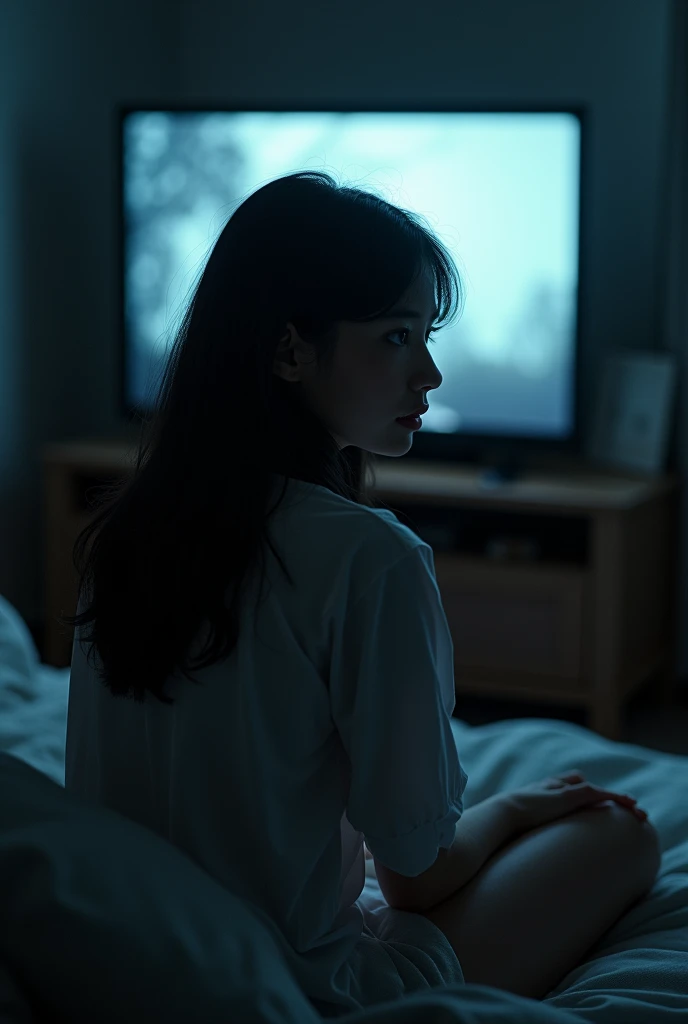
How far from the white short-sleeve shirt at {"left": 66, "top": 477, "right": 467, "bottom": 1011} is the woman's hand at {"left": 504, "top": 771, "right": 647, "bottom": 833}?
372 mm

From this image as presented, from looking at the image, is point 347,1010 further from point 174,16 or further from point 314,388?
point 174,16

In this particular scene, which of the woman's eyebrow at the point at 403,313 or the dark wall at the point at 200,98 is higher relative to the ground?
the dark wall at the point at 200,98

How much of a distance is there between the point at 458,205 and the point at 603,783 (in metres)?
1.97

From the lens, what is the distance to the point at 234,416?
1067 millimetres

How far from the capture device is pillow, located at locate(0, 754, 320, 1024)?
2.59 feet

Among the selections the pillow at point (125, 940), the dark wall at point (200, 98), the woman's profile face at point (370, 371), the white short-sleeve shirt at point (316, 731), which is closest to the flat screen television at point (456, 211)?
the dark wall at point (200, 98)

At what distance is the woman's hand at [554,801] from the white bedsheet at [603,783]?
12cm

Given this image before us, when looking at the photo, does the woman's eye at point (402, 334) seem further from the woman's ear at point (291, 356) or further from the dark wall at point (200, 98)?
the dark wall at point (200, 98)

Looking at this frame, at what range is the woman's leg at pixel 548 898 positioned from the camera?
121 cm

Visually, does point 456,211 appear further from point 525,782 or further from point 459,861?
point 459,861

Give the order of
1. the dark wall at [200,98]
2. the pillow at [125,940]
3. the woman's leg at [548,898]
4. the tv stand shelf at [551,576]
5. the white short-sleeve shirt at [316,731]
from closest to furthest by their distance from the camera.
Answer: the pillow at [125,940]
the white short-sleeve shirt at [316,731]
the woman's leg at [548,898]
the tv stand shelf at [551,576]
the dark wall at [200,98]

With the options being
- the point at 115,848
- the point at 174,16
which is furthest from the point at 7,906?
the point at 174,16

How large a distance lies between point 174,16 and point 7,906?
3.65 metres

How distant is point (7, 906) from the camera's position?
831 millimetres
